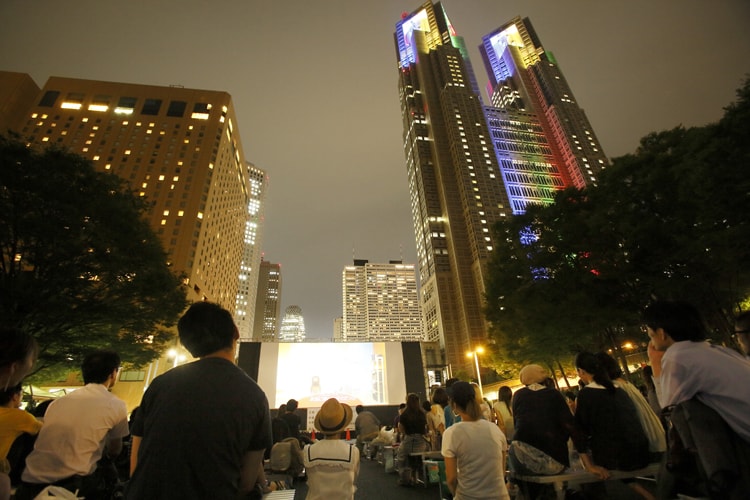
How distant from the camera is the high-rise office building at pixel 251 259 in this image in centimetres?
7844

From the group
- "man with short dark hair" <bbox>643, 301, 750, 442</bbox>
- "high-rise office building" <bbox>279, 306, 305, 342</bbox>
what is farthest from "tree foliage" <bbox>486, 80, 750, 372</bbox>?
"high-rise office building" <bbox>279, 306, 305, 342</bbox>

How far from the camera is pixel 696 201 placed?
10391 millimetres

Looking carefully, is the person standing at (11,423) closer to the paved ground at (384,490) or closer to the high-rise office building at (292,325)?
the paved ground at (384,490)

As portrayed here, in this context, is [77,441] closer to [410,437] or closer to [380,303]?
[410,437]

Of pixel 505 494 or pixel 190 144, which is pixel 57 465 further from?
pixel 190 144

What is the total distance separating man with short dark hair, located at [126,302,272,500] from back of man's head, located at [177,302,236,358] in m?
0.04

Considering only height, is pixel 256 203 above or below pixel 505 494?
above

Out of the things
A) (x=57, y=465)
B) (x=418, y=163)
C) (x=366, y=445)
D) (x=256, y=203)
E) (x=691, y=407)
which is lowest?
(x=366, y=445)

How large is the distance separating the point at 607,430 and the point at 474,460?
127cm

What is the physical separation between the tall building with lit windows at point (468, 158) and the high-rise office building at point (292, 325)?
99849 millimetres

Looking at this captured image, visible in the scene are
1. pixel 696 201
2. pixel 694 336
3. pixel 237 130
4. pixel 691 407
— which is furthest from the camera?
pixel 237 130

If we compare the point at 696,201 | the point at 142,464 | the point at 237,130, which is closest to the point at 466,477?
the point at 142,464

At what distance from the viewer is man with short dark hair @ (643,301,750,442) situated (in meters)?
1.49

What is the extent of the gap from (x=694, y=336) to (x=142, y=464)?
2.75 meters
